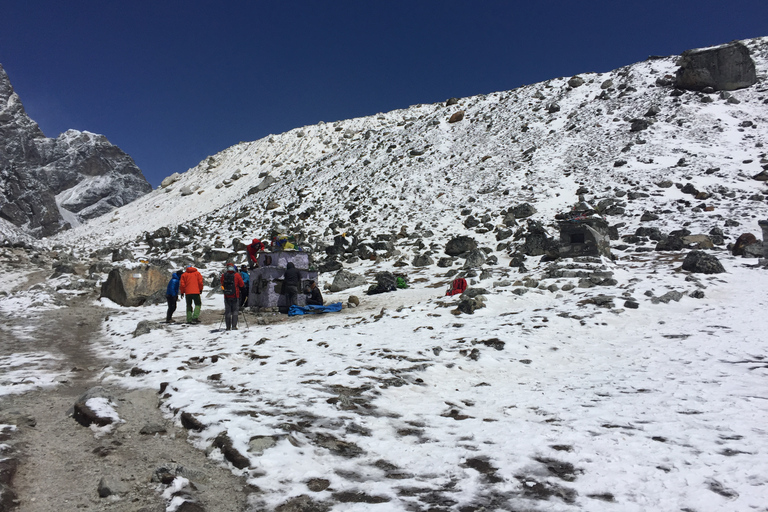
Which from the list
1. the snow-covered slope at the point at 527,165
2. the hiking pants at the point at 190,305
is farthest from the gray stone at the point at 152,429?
the snow-covered slope at the point at 527,165

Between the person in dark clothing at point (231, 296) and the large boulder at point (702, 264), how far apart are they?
12142mm

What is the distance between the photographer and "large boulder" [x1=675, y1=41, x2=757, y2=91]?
92.8ft

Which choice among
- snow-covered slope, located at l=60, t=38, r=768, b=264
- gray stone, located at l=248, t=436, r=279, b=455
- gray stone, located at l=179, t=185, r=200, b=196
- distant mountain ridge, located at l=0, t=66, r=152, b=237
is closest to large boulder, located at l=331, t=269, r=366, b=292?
snow-covered slope, located at l=60, t=38, r=768, b=264

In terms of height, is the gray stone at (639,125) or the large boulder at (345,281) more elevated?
the gray stone at (639,125)

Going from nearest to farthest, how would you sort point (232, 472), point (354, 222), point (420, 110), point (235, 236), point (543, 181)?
1. point (232, 472)
2. point (543, 181)
3. point (354, 222)
4. point (235, 236)
5. point (420, 110)

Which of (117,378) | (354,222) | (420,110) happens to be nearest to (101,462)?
(117,378)

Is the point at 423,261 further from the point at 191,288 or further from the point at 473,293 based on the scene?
the point at 191,288

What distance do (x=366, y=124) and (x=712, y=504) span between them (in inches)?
1852

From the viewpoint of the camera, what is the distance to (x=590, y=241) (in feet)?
47.7

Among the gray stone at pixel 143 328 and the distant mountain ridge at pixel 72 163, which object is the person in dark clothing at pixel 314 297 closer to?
the gray stone at pixel 143 328

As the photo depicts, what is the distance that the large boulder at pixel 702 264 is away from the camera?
A: 11562 millimetres

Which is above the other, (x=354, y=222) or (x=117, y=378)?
(x=354, y=222)

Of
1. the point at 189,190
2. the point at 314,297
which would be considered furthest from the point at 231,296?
the point at 189,190

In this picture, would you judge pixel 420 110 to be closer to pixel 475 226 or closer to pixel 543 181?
pixel 543 181
